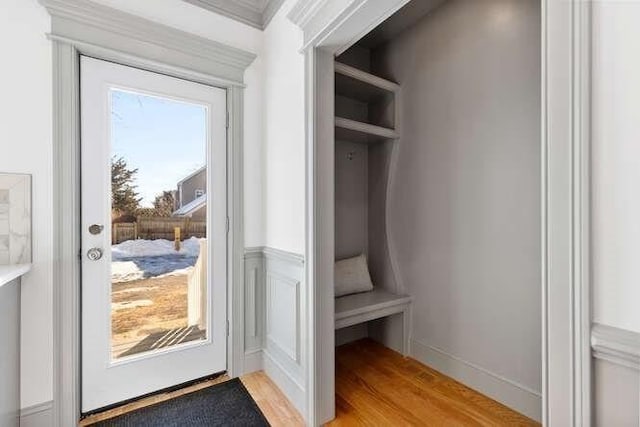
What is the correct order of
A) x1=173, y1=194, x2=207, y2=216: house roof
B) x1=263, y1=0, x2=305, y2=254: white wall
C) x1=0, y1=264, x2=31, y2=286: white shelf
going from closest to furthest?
x1=0, y1=264, x2=31, y2=286: white shelf → x1=263, y1=0, x2=305, y2=254: white wall → x1=173, y1=194, x2=207, y2=216: house roof

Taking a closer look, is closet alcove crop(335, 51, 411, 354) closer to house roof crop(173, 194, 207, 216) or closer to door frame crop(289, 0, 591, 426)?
house roof crop(173, 194, 207, 216)

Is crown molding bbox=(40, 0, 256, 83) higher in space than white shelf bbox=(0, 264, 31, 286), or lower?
higher

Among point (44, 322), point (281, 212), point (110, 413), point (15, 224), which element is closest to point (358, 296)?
point (281, 212)

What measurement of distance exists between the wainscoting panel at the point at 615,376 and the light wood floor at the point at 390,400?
1.15m

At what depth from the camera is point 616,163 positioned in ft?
2.19

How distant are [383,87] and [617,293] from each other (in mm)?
1995

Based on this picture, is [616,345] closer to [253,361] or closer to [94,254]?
[253,361]

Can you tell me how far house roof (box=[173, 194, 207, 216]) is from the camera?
192cm

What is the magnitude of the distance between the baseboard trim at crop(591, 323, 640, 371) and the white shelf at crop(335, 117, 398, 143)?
1590 millimetres

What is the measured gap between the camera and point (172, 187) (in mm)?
1896

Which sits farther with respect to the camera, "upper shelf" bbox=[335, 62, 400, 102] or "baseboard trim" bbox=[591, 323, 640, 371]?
"upper shelf" bbox=[335, 62, 400, 102]

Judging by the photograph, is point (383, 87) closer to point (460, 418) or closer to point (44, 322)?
point (460, 418)

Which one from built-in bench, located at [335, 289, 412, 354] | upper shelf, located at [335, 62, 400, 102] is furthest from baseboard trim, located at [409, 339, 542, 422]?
upper shelf, located at [335, 62, 400, 102]

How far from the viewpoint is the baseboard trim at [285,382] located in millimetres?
1722
